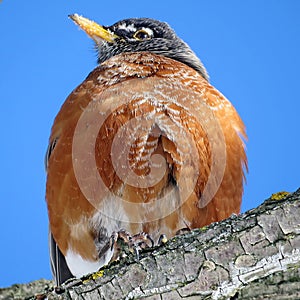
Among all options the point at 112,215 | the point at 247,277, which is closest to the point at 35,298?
the point at 247,277

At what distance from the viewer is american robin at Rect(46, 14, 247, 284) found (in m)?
3.21

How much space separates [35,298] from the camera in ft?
6.81

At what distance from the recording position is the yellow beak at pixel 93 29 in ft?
15.1

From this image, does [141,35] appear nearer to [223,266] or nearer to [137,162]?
[137,162]

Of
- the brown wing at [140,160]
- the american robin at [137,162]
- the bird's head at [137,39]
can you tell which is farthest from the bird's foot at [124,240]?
the bird's head at [137,39]

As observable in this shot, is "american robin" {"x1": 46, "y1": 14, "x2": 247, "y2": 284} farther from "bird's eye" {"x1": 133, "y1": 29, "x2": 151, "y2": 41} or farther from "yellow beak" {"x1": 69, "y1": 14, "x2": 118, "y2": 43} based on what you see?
"yellow beak" {"x1": 69, "y1": 14, "x2": 118, "y2": 43}

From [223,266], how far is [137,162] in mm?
1365

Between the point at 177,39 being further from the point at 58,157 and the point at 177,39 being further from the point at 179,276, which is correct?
the point at 179,276

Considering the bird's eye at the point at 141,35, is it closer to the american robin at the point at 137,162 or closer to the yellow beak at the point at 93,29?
the yellow beak at the point at 93,29

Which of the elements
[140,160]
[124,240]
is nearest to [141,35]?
[140,160]

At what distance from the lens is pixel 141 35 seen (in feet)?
15.0

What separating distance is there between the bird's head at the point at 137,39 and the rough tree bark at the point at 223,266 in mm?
2602

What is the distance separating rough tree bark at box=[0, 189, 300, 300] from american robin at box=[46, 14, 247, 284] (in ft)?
3.01

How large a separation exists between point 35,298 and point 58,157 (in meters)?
1.42
